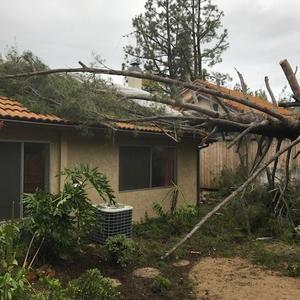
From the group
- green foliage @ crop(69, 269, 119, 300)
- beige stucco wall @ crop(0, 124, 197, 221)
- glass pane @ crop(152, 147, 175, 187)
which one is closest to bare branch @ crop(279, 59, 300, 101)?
green foliage @ crop(69, 269, 119, 300)

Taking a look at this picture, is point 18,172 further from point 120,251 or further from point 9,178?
point 120,251

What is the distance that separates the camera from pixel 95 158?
9.73 m

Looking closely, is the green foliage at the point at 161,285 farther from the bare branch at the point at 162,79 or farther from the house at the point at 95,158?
the bare branch at the point at 162,79

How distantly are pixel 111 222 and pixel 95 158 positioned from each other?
1.84 m

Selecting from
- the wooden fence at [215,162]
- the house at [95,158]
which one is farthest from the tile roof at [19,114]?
the wooden fence at [215,162]

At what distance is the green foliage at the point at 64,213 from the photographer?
6535 millimetres

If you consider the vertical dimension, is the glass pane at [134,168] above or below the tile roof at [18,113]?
below

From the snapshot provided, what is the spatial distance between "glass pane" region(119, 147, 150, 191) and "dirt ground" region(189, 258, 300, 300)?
330cm

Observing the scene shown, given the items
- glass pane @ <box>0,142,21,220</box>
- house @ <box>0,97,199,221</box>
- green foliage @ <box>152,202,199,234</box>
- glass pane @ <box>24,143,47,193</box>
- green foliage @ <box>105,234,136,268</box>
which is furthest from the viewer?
green foliage @ <box>152,202,199,234</box>

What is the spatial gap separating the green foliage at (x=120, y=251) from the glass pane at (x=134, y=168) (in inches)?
124

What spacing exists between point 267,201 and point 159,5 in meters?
21.6

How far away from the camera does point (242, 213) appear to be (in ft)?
34.7

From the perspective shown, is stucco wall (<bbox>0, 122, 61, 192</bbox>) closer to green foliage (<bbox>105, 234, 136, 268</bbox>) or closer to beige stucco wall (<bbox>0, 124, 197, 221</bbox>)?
beige stucco wall (<bbox>0, 124, 197, 221</bbox>)

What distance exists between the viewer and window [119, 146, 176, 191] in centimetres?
1056
